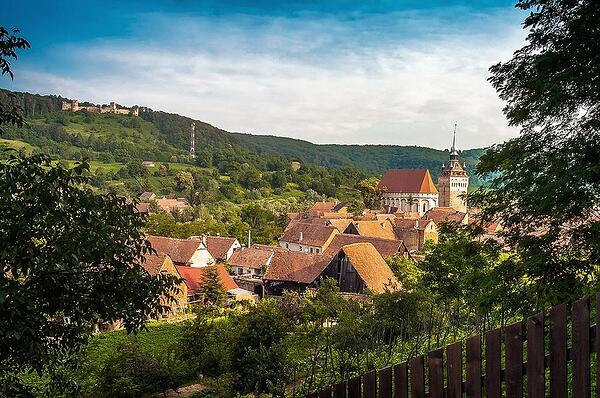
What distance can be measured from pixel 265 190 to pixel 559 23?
345 feet

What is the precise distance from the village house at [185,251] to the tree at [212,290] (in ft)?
34.8

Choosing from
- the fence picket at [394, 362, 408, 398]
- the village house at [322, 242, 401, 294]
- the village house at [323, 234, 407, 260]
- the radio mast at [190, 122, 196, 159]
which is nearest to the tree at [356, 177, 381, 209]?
the village house at [323, 234, 407, 260]

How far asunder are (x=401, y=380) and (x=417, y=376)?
17cm

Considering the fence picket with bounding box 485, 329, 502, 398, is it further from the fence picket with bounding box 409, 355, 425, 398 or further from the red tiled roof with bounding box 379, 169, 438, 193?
the red tiled roof with bounding box 379, 169, 438, 193

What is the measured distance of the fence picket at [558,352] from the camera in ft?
10.8

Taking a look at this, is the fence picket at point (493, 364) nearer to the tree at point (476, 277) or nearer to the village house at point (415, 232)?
the tree at point (476, 277)

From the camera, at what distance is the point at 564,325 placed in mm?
3287

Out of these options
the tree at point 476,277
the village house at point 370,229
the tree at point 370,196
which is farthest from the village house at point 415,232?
the tree at point 476,277

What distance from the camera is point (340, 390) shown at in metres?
4.59

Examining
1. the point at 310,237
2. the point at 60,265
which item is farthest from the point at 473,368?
the point at 310,237

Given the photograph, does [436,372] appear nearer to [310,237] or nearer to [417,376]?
[417,376]

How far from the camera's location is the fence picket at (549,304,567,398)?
3289 mm

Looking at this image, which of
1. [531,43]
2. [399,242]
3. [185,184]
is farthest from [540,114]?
[185,184]

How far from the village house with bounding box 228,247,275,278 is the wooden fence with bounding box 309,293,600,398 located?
43.2m
